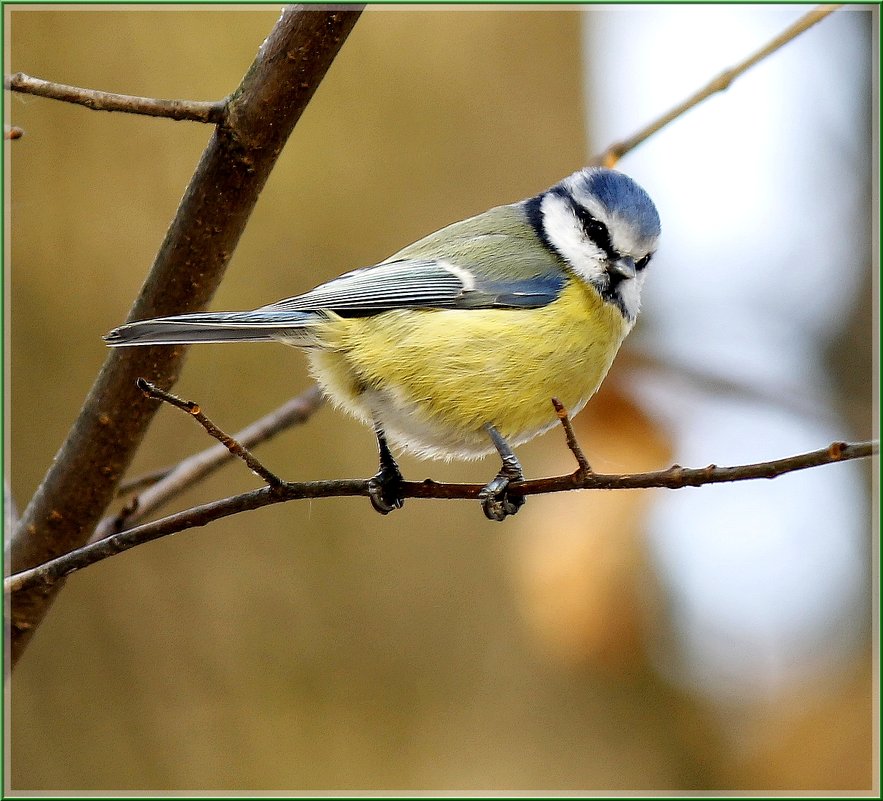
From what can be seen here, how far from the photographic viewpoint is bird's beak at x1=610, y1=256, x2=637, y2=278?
2.17m

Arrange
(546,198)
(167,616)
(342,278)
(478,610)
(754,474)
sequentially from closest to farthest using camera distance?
(754,474) < (342,278) < (546,198) < (167,616) < (478,610)

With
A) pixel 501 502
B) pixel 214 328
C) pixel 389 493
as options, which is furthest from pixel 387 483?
pixel 214 328

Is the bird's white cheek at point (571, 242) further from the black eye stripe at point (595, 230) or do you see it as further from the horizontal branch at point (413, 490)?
the horizontal branch at point (413, 490)

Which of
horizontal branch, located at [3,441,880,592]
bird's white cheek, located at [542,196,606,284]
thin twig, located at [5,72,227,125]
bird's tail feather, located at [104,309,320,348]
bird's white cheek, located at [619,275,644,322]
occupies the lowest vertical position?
horizontal branch, located at [3,441,880,592]

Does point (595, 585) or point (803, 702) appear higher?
point (595, 585)

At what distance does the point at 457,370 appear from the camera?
6.31 ft

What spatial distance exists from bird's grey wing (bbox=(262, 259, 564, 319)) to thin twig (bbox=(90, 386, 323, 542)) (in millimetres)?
281

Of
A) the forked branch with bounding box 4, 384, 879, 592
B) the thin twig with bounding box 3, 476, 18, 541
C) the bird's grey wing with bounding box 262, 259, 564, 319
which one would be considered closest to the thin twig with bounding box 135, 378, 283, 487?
Result: the forked branch with bounding box 4, 384, 879, 592

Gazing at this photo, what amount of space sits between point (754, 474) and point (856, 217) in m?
3.61

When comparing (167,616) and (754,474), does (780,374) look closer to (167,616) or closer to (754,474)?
(167,616)

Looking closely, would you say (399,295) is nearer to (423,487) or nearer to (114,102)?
(423,487)

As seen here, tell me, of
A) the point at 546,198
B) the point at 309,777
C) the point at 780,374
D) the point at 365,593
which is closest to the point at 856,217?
the point at 780,374

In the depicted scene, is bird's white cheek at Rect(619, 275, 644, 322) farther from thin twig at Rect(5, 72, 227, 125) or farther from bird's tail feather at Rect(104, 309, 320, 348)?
thin twig at Rect(5, 72, 227, 125)

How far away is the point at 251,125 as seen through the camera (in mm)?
1550
